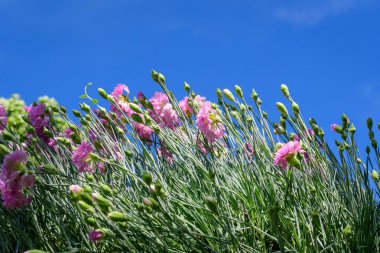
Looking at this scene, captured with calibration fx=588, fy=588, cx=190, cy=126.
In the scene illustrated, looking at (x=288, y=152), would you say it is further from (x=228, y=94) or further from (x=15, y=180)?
(x=15, y=180)

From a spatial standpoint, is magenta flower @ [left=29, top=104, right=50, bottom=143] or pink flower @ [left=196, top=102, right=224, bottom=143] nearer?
pink flower @ [left=196, top=102, right=224, bottom=143]

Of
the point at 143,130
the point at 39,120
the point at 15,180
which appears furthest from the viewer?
the point at 39,120

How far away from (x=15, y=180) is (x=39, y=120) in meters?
1.17

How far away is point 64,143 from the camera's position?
2941 millimetres

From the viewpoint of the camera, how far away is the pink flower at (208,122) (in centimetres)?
260

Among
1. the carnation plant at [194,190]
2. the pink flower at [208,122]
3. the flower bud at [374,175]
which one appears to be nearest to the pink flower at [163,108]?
the carnation plant at [194,190]

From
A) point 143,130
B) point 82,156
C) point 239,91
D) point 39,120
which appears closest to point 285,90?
point 239,91

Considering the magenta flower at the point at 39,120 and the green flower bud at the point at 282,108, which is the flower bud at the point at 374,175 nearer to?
the green flower bud at the point at 282,108

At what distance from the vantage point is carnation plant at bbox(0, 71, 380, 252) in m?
2.09

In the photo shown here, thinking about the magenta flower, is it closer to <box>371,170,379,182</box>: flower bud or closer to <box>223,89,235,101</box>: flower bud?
<box>223,89,235,101</box>: flower bud

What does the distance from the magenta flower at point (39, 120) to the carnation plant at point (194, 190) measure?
8 centimetres

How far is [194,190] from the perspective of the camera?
2.58 m

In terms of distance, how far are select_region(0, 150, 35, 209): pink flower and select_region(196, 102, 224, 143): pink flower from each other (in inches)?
31.4

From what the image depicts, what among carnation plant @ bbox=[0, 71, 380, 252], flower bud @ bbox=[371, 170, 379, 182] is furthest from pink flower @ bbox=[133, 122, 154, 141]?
flower bud @ bbox=[371, 170, 379, 182]
